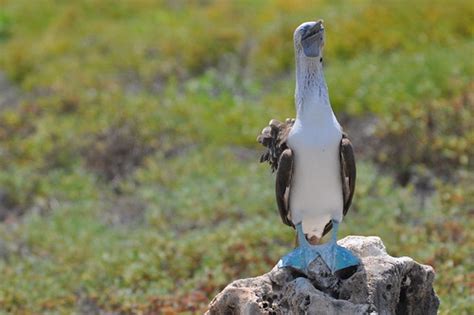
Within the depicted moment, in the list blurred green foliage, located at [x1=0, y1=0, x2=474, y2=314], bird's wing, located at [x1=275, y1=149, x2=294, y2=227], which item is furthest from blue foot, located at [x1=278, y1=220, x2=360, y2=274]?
blurred green foliage, located at [x1=0, y1=0, x2=474, y2=314]

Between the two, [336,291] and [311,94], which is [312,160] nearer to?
[311,94]

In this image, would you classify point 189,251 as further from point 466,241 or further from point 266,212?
point 466,241

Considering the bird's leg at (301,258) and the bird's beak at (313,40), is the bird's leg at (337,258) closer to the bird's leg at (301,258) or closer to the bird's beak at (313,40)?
the bird's leg at (301,258)

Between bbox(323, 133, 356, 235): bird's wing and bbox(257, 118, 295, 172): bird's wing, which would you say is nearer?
bbox(323, 133, 356, 235): bird's wing

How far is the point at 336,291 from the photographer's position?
4766 mm

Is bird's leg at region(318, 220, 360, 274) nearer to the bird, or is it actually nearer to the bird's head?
the bird

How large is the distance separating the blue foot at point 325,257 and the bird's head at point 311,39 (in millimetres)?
931

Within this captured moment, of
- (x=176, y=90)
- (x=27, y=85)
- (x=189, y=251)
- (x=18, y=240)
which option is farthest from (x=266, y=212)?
(x=27, y=85)

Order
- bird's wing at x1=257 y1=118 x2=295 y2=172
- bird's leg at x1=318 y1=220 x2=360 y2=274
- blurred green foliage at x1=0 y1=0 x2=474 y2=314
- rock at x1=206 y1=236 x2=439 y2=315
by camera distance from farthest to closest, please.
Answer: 1. blurred green foliage at x1=0 y1=0 x2=474 y2=314
2. bird's wing at x1=257 y1=118 x2=295 y2=172
3. bird's leg at x1=318 y1=220 x2=360 y2=274
4. rock at x1=206 y1=236 x2=439 y2=315

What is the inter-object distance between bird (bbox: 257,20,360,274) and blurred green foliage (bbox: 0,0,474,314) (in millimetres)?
2000

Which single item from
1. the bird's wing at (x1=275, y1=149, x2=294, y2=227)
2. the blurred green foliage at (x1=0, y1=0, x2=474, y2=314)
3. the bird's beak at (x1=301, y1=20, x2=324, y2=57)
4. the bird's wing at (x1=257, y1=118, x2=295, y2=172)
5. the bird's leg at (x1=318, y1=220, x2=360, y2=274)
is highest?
the bird's beak at (x1=301, y1=20, x2=324, y2=57)

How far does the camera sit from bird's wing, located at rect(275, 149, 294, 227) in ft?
15.5

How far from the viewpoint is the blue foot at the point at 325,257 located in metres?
4.73

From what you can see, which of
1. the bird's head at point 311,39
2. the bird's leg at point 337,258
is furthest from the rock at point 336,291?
the bird's head at point 311,39
